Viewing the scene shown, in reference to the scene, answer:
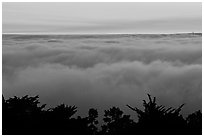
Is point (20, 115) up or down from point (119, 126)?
up

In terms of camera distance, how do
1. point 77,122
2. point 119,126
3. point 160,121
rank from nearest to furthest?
1. point 160,121
2. point 77,122
3. point 119,126

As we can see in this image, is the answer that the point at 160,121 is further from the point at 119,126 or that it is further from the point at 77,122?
the point at 77,122

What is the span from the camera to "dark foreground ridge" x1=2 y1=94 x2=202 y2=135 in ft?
11.0

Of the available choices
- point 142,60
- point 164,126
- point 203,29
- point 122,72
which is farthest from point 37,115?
point 122,72

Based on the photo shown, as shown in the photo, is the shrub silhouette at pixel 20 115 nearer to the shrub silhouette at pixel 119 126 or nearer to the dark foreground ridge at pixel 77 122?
the dark foreground ridge at pixel 77 122

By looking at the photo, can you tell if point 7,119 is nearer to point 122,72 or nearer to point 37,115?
point 37,115

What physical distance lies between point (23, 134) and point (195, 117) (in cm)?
239

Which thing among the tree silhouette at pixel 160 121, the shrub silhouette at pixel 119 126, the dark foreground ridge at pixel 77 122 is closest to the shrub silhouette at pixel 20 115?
the dark foreground ridge at pixel 77 122

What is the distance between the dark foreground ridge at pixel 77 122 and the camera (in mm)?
3357

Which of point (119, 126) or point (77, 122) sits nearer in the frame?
point (77, 122)

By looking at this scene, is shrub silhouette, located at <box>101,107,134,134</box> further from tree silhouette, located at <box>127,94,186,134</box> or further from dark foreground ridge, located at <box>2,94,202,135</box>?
tree silhouette, located at <box>127,94,186,134</box>

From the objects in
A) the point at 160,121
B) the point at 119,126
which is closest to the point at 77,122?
the point at 119,126

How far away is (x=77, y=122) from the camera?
11.7 feet

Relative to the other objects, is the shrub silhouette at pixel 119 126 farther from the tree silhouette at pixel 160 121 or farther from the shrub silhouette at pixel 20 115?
the shrub silhouette at pixel 20 115
